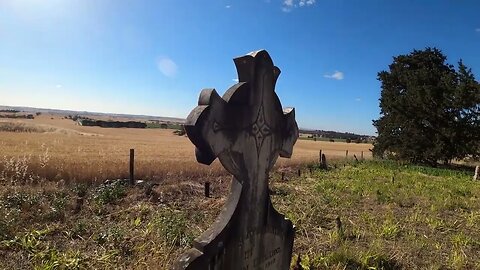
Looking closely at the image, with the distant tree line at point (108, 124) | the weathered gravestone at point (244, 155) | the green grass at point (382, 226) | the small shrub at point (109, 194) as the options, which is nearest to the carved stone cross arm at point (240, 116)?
the weathered gravestone at point (244, 155)

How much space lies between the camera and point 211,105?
2961 millimetres

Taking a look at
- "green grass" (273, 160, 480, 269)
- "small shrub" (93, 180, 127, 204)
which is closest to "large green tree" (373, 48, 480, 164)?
"green grass" (273, 160, 480, 269)

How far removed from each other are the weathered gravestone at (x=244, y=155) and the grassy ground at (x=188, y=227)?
186 cm

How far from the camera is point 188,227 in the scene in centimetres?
723

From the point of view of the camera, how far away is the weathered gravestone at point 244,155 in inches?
118

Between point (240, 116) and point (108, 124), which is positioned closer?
point (240, 116)

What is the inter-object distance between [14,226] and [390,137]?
31.7 m

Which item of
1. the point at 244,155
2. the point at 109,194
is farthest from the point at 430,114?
the point at 244,155

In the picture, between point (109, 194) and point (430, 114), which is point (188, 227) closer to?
point (109, 194)

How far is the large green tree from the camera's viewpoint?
28.8 meters

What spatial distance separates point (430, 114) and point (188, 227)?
28425mm

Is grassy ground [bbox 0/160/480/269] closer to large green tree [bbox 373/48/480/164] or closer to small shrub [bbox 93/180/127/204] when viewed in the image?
small shrub [bbox 93/180/127/204]

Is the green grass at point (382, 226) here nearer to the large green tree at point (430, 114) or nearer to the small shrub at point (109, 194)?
the small shrub at point (109, 194)

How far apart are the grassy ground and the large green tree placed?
18.9 metres
